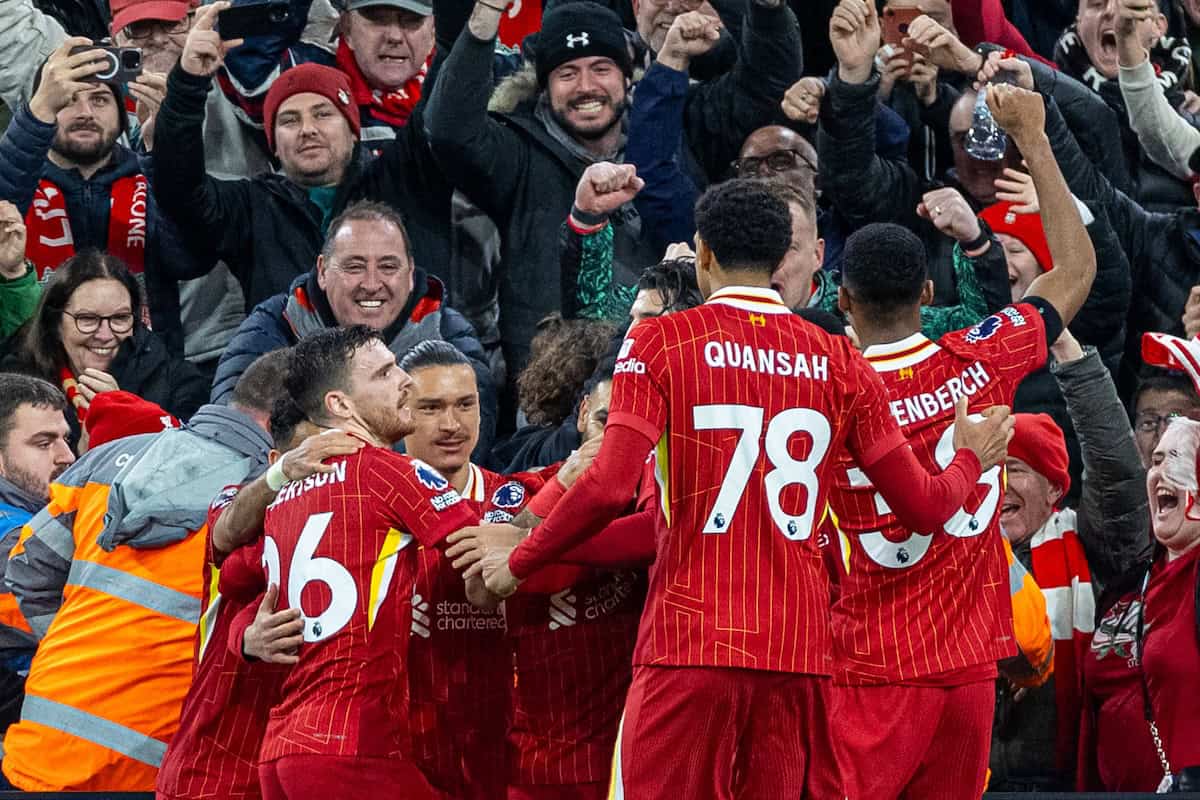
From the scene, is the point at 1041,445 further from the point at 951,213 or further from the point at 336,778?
the point at 336,778

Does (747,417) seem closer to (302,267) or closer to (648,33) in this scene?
(302,267)

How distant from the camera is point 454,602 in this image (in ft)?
18.7

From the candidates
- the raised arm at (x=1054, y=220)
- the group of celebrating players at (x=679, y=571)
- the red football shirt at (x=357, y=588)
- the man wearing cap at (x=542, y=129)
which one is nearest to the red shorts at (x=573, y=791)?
the group of celebrating players at (x=679, y=571)

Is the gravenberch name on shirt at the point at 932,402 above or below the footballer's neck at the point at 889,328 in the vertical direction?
below

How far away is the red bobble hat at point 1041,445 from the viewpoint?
662 cm

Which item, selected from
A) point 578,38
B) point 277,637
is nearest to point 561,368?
point 277,637

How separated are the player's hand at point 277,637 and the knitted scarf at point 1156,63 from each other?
5649mm

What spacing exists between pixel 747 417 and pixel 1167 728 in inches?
92.6

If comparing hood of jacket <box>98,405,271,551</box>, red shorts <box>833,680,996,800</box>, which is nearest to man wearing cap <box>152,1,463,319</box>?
hood of jacket <box>98,405,271,551</box>

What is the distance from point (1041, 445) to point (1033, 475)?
12.3 inches

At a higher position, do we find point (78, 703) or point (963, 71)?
point (963, 71)

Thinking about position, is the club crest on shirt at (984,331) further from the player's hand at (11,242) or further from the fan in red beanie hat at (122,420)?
the player's hand at (11,242)

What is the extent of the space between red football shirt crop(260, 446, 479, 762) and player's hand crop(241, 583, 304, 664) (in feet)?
0.10

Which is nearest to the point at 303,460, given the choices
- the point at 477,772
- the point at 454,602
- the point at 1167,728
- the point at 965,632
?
the point at 454,602
